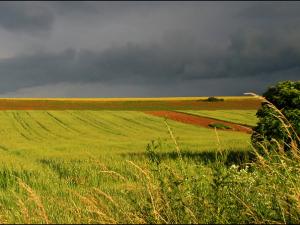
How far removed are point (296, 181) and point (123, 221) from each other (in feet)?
9.64

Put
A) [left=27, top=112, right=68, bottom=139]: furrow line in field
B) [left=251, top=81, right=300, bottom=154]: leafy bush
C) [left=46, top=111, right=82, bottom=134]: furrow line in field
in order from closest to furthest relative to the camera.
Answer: [left=251, top=81, right=300, bottom=154]: leafy bush → [left=27, top=112, right=68, bottom=139]: furrow line in field → [left=46, top=111, right=82, bottom=134]: furrow line in field

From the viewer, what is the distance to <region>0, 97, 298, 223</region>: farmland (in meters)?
7.09

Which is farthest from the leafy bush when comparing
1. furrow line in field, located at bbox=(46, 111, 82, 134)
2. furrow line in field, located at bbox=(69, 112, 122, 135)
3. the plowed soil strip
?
furrow line in field, located at bbox=(46, 111, 82, 134)

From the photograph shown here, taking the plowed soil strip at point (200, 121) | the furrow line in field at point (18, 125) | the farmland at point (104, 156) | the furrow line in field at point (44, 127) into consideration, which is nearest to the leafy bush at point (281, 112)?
the farmland at point (104, 156)

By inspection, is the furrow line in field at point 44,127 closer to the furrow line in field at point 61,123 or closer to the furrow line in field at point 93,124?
the furrow line in field at point 61,123

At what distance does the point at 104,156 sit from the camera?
103 feet

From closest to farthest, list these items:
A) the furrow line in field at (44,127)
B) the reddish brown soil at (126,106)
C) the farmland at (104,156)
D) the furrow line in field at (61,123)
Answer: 1. the farmland at (104,156)
2. the furrow line in field at (44,127)
3. the furrow line in field at (61,123)
4. the reddish brown soil at (126,106)

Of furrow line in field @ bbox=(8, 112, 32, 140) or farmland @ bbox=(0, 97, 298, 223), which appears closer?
farmland @ bbox=(0, 97, 298, 223)

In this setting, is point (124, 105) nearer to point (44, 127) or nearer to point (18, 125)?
point (18, 125)

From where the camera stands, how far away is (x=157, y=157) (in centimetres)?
733

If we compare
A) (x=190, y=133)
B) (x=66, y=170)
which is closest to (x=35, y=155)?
(x=66, y=170)

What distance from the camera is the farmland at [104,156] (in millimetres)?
7086

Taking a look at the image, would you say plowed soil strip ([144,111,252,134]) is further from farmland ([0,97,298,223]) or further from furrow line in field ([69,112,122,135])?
furrow line in field ([69,112,122,135])

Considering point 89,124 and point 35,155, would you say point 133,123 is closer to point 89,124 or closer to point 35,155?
point 89,124
